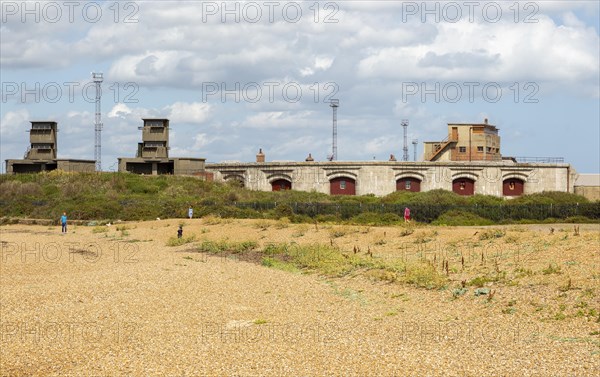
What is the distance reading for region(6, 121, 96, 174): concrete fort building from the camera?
82375 millimetres

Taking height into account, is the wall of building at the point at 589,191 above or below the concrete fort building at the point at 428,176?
below

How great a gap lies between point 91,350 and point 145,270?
1255 centimetres

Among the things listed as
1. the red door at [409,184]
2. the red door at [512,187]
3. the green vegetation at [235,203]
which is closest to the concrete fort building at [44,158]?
the green vegetation at [235,203]

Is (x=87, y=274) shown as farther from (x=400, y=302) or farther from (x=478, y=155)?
(x=478, y=155)

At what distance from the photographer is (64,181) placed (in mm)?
71562

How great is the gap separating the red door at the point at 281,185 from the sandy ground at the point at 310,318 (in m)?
34.6

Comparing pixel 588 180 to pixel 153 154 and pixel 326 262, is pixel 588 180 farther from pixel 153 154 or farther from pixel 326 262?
pixel 326 262

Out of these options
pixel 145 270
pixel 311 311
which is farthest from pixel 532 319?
pixel 145 270

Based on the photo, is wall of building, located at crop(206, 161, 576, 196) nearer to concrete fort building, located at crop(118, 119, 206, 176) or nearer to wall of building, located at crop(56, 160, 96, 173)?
concrete fort building, located at crop(118, 119, 206, 176)

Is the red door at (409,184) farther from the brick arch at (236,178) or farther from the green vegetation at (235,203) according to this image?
the brick arch at (236,178)

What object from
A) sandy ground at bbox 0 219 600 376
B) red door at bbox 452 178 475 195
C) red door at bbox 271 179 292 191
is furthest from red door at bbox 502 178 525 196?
sandy ground at bbox 0 219 600 376

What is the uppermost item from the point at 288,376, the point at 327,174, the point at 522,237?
the point at 327,174

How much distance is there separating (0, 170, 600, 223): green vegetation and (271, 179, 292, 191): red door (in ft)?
8.50

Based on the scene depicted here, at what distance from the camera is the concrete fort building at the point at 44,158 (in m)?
82.4
